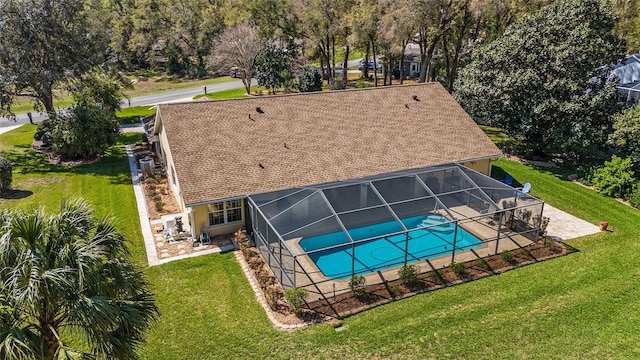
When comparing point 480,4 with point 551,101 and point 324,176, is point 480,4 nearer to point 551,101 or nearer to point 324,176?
point 551,101

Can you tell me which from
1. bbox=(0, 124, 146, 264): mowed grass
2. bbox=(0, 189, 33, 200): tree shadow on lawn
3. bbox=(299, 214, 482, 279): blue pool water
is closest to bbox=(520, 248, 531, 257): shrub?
bbox=(299, 214, 482, 279): blue pool water

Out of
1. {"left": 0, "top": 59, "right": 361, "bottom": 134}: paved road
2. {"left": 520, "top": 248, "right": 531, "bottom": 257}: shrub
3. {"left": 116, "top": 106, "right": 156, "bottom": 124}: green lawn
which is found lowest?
{"left": 520, "top": 248, "right": 531, "bottom": 257}: shrub

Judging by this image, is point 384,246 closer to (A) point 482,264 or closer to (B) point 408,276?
(B) point 408,276

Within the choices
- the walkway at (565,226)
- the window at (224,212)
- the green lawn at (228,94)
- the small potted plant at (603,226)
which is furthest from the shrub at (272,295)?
the green lawn at (228,94)

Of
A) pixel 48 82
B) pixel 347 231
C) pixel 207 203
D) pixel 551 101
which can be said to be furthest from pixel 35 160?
pixel 551 101

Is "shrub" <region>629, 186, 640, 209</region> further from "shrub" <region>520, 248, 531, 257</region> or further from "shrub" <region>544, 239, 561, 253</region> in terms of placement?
"shrub" <region>520, 248, 531, 257</region>
